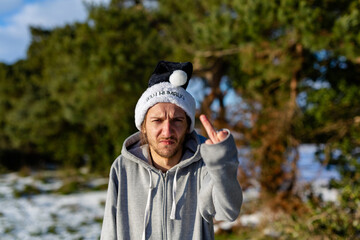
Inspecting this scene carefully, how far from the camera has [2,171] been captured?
13.0 m

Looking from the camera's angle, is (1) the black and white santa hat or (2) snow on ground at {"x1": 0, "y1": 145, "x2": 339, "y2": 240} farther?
(2) snow on ground at {"x1": 0, "y1": 145, "x2": 339, "y2": 240}

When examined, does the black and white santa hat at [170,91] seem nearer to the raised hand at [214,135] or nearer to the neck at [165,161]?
the neck at [165,161]

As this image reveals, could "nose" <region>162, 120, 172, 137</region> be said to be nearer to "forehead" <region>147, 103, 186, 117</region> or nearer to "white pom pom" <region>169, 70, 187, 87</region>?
"forehead" <region>147, 103, 186, 117</region>

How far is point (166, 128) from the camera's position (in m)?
1.53

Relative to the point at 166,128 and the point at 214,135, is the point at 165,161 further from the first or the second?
the point at 214,135

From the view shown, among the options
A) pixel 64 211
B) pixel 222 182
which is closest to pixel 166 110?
pixel 222 182

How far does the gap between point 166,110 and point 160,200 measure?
41cm

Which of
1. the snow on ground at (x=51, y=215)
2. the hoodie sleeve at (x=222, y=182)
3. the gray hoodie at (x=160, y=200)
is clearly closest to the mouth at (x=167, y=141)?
the gray hoodie at (x=160, y=200)

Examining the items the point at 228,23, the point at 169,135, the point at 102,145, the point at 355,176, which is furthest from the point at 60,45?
the point at 169,135

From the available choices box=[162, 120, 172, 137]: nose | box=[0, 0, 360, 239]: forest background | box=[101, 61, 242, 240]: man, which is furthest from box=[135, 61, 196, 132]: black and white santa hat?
box=[0, 0, 360, 239]: forest background

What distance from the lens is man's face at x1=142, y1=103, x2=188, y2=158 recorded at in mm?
1543

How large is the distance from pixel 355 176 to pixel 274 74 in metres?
1.94

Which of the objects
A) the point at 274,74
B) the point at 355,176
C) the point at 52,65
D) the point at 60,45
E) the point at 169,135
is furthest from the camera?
the point at 52,65

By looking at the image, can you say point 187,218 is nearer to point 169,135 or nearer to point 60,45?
point 169,135
